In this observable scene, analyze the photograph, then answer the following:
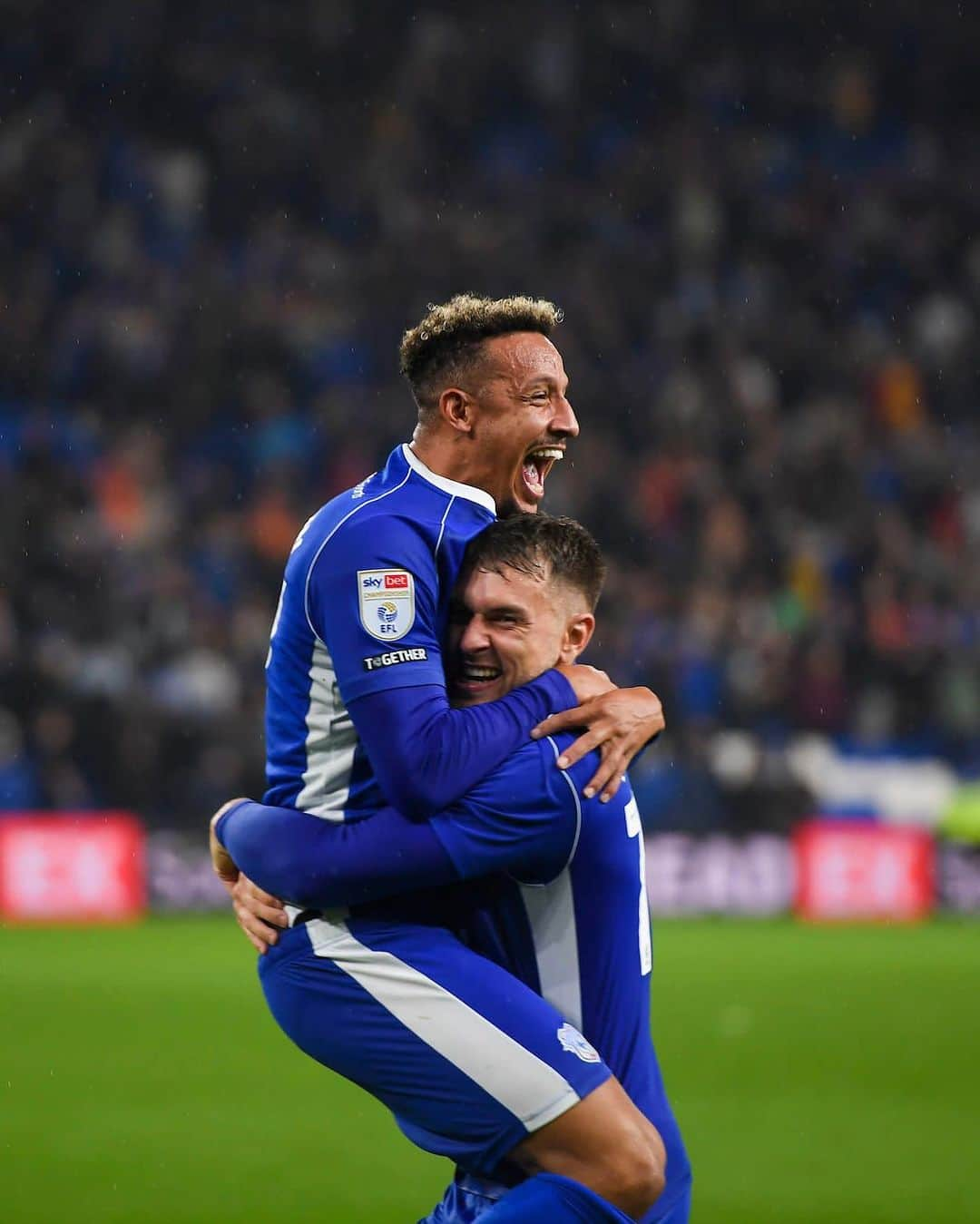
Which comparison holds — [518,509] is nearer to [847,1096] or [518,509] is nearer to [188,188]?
[847,1096]

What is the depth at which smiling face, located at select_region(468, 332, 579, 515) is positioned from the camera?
4133mm

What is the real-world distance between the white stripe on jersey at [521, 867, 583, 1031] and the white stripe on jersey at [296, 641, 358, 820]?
0.44 m

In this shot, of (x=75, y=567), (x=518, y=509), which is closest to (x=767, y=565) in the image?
(x=75, y=567)

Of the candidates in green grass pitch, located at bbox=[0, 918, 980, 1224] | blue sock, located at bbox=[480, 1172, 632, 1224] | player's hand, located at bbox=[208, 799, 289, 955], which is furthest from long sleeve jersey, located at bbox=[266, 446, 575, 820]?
green grass pitch, located at bbox=[0, 918, 980, 1224]

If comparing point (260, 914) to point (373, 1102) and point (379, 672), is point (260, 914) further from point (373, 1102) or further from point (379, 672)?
point (373, 1102)

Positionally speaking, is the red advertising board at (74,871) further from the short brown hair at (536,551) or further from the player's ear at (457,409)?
→ the short brown hair at (536,551)

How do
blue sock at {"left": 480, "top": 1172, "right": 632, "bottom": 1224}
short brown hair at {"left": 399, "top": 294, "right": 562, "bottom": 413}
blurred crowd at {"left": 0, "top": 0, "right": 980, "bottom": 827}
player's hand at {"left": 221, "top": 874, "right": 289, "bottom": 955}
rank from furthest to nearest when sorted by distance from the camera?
blurred crowd at {"left": 0, "top": 0, "right": 980, "bottom": 827}
short brown hair at {"left": 399, "top": 294, "right": 562, "bottom": 413}
player's hand at {"left": 221, "top": 874, "right": 289, "bottom": 955}
blue sock at {"left": 480, "top": 1172, "right": 632, "bottom": 1224}

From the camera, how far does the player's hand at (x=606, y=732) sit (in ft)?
12.2

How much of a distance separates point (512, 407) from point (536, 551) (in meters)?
0.42

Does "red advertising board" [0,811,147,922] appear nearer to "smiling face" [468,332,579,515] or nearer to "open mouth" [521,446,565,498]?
"open mouth" [521,446,565,498]

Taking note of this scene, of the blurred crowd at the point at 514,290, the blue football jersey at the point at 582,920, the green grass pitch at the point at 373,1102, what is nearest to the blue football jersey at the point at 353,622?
the blue football jersey at the point at 582,920

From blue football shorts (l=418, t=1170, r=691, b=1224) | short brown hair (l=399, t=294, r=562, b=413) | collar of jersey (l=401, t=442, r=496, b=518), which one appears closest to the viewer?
blue football shorts (l=418, t=1170, r=691, b=1224)

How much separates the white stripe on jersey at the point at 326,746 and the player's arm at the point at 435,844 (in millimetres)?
44

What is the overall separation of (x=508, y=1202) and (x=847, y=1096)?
4817 mm
